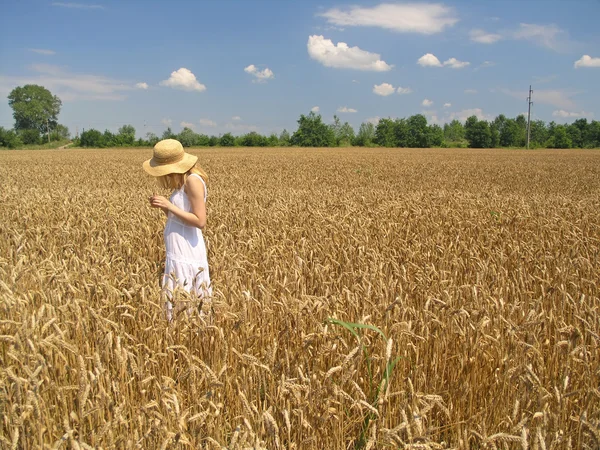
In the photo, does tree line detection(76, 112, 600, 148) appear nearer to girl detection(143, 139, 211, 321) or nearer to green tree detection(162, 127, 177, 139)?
green tree detection(162, 127, 177, 139)

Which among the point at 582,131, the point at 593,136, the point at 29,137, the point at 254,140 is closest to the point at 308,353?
the point at 254,140

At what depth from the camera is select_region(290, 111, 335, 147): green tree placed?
87.9 metres

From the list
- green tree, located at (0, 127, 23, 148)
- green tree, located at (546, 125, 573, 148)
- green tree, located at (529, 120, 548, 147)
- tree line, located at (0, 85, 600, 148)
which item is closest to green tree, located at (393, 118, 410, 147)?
tree line, located at (0, 85, 600, 148)

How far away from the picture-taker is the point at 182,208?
3816mm

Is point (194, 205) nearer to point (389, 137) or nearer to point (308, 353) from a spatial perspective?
point (308, 353)

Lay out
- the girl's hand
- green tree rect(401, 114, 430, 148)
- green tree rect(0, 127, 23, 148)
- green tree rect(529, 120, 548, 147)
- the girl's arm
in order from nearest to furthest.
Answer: the girl's hand
the girl's arm
green tree rect(0, 127, 23, 148)
green tree rect(401, 114, 430, 148)
green tree rect(529, 120, 548, 147)

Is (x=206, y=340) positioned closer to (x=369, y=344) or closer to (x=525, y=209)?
(x=369, y=344)

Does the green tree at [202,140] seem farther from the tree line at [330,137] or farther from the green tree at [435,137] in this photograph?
the green tree at [435,137]

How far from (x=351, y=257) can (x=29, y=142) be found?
10477 centimetres

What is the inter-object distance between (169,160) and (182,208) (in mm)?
402

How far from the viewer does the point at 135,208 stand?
25.5ft

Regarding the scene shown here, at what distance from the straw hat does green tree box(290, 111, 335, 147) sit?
84242 mm

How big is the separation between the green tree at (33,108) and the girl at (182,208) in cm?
12846

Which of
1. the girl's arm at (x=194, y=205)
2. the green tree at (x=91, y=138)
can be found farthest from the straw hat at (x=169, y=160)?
the green tree at (x=91, y=138)
